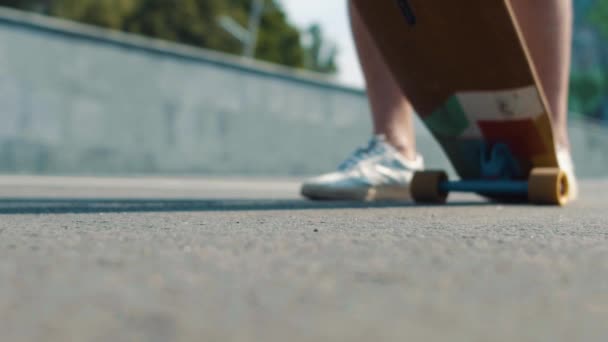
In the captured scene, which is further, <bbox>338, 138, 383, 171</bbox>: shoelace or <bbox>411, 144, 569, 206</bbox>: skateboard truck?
<bbox>338, 138, 383, 171</bbox>: shoelace

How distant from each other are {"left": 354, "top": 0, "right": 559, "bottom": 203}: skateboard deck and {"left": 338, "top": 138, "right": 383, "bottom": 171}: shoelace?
8.2 inches

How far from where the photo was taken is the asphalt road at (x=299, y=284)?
481mm

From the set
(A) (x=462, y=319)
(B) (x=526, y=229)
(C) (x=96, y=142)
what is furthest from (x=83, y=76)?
(A) (x=462, y=319)

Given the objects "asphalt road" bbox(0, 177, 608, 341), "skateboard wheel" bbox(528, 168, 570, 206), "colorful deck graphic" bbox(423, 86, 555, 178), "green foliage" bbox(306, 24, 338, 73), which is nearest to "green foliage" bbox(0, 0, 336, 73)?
"green foliage" bbox(306, 24, 338, 73)

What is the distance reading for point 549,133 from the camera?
212 centimetres

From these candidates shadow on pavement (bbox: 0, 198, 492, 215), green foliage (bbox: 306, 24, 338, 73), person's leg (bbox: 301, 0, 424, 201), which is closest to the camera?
shadow on pavement (bbox: 0, 198, 492, 215)

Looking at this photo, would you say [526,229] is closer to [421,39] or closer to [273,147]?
[421,39]

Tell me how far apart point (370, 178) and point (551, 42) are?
28.3 inches

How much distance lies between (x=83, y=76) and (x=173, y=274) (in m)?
7.93

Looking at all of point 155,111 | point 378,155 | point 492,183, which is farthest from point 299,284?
point 155,111

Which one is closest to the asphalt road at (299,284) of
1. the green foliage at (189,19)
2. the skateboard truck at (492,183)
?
the skateboard truck at (492,183)

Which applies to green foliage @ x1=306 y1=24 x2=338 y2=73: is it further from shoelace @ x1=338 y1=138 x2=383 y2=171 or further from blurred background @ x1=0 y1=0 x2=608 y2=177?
shoelace @ x1=338 y1=138 x2=383 y2=171

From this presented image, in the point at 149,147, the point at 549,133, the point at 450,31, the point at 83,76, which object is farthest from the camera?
the point at 149,147

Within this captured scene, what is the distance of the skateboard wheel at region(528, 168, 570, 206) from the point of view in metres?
2.06
